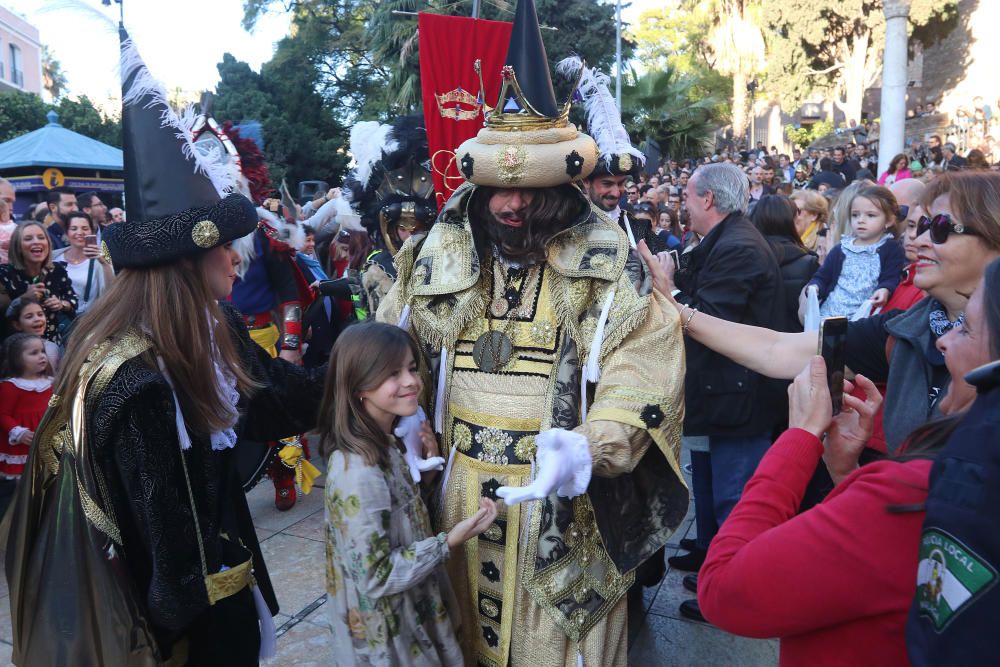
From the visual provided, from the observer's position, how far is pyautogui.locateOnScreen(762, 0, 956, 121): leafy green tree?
1045 inches

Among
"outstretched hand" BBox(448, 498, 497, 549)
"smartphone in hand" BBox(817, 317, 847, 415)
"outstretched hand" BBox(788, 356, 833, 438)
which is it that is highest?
"smartphone in hand" BBox(817, 317, 847, 415)

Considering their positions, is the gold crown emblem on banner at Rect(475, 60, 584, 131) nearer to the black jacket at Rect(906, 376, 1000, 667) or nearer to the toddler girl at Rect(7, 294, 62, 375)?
the black jacket at Rect(906, 376, 1000, 667)

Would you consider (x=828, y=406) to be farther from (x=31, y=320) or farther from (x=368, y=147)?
(x=31, y=320)

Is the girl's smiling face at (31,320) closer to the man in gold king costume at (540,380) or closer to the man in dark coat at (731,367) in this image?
the man in gold king costume at (540,380)

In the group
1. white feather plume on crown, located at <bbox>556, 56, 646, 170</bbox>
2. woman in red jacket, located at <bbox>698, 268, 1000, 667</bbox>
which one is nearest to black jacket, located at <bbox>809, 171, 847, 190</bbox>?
white feather plume on crown, located at <bbox>556, 56, 646, 170</bbox>

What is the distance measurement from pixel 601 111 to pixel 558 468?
2.01 metres

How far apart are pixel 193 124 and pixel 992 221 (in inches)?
87.8

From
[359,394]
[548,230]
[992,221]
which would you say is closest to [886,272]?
[992,221]

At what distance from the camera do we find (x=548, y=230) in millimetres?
2422

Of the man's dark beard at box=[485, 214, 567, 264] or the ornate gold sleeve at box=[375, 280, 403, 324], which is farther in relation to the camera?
the ornate gold sleeve at box=[375, 280, 403, 324]

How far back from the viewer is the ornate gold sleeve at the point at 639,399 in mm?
2046

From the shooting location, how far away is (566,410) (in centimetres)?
227

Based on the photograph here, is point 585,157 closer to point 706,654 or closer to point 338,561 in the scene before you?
point 338,561

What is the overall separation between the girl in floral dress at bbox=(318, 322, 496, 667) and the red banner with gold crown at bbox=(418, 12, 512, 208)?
200cm
